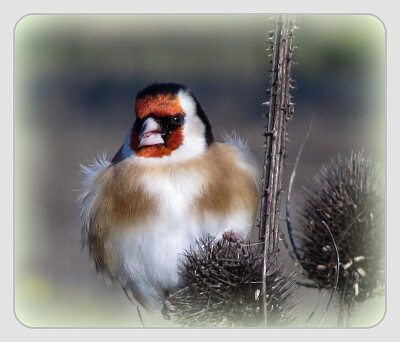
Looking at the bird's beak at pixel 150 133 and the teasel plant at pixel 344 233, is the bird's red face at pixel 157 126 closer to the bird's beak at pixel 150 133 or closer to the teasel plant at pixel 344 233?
the bird's beak at pixel 150 133

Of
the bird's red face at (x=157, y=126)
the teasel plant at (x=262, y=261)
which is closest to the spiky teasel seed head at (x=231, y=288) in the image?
the teasel plant at (x=262, y=261)

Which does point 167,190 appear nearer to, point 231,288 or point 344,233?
point 231,288

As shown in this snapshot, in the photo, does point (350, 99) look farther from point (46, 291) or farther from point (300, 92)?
point (46, 291)

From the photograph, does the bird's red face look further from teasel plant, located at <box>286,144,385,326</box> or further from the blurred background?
teasel plant, located at <box>286,144,385,326</box>

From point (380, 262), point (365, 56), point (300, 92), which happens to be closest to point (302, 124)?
point (300, 92)

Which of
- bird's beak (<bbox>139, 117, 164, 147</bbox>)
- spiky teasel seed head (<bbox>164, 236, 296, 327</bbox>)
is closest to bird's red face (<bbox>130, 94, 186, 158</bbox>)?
bird's beak (<bbox>139, 117, 164, 147</bbox>)

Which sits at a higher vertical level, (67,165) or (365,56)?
(365,56)
